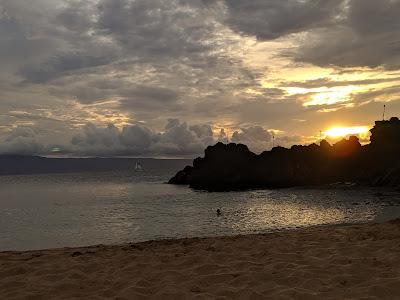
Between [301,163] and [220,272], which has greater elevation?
[301,163]

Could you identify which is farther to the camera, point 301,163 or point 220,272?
point 301,163

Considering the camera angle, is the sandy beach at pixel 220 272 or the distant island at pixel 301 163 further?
the distant island at pixel 301 163

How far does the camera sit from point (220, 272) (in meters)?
9.45

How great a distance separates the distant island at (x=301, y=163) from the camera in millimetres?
89875

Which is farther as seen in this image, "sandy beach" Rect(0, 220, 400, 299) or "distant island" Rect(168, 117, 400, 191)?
"distant island" Rect(168, 117, 400, 191)

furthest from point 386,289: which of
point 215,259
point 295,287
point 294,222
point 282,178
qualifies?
point 282,178

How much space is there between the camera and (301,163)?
9556 cm

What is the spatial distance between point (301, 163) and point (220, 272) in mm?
89893

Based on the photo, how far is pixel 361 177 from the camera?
88750mm

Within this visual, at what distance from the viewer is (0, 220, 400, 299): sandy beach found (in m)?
7.82

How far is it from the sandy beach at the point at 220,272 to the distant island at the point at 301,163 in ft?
252

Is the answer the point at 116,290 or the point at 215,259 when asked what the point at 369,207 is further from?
the point at 116,290

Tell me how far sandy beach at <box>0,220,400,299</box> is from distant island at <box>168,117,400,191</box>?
76.7 m

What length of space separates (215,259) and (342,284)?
400 cm
